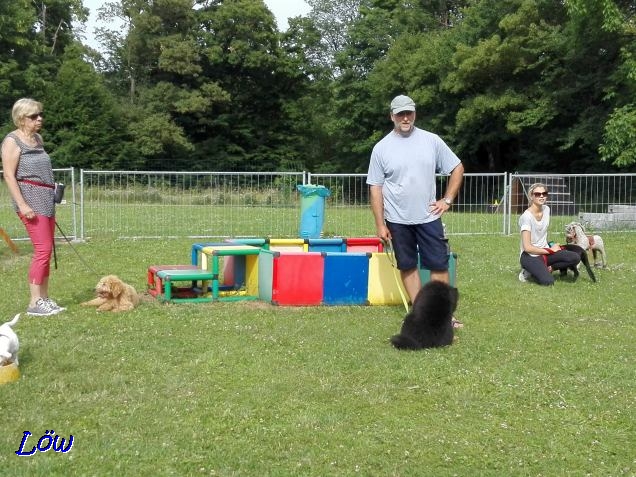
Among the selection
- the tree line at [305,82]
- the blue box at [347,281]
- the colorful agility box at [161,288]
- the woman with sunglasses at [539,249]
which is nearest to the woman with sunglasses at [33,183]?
the colorful agility box at [161,288]

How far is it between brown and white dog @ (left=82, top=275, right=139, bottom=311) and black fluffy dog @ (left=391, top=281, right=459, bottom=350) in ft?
9.14

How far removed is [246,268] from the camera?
27.1ft

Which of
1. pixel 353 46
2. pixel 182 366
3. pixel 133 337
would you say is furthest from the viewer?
pixel 353 46

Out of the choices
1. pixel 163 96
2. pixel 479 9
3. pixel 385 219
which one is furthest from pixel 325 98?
pixel 385 219

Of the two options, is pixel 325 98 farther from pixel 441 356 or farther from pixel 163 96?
pixel 441 356

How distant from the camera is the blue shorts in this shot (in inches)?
244

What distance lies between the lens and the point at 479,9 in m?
32.5

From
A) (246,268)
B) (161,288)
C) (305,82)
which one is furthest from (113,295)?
(305,82)

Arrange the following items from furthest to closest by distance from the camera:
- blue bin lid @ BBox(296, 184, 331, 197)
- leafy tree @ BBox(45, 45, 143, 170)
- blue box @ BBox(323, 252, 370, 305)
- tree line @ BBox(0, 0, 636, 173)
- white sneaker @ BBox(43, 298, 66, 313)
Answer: leafy tree @ BBox(45, 45, 143, 170), tree line @ BBox(0, 0, 636, 173), blue bin lid @ BBox(296, 184, 331, 197), blue box @ BBox(323, 252, 370, 305), white sneaker @ BBox(43, 298, 66, 313)

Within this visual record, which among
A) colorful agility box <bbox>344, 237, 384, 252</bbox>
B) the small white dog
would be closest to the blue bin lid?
colorful agility box <bbox>344, 237, 384, 252</bbox>

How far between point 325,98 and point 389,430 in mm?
44929

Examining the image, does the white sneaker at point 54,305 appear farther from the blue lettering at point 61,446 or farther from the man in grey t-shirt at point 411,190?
the blue lettering at point 61,446

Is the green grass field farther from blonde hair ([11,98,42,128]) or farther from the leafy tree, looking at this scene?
the leafy tree

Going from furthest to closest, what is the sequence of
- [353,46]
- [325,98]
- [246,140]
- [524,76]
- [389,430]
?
1. [325,98]
2. [246,140]
3. [353,46]
4. [524,76]
5. [389,430]
